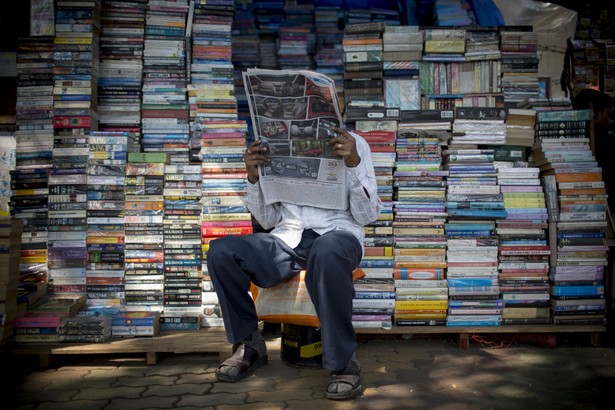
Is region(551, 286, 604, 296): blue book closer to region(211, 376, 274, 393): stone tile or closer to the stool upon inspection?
the stool

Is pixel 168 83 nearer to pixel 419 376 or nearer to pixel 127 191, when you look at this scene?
pixel 127 191

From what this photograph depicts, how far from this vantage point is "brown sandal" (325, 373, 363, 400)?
232 cm

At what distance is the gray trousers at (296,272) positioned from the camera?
2.33 m

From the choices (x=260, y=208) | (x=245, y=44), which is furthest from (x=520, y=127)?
(x=245, y=44)

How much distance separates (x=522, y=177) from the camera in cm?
344

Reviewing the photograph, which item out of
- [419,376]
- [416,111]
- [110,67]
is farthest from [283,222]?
[110,67]

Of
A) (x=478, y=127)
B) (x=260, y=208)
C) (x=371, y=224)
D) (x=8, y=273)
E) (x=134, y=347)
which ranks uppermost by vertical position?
(x=478, y=127)

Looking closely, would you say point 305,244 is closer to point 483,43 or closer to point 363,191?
point 363,191

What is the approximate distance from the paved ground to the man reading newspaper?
6.1 inches

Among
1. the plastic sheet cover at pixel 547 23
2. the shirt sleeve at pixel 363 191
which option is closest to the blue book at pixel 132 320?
the shirt sleeve at pixel 363 191

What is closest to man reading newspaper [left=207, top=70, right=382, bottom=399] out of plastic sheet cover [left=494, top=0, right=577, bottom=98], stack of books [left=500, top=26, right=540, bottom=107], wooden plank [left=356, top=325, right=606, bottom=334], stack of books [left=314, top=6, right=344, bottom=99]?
wooden plank [left=356, top=325, right=606, bottom=334]

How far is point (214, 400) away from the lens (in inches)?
92.9

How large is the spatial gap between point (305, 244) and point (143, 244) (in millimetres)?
1264

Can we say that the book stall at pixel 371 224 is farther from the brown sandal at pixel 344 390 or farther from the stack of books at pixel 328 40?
the stack of books at pixel 328 40
